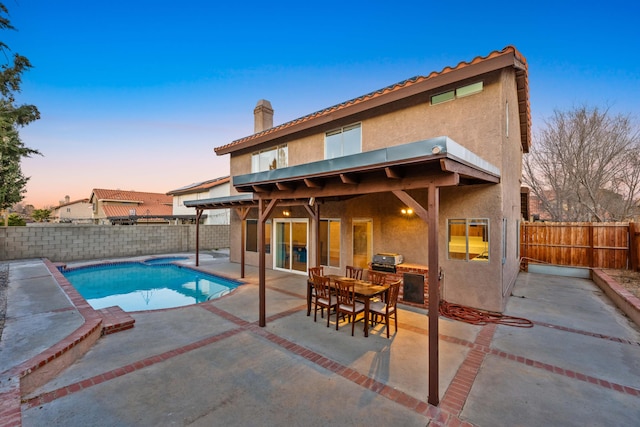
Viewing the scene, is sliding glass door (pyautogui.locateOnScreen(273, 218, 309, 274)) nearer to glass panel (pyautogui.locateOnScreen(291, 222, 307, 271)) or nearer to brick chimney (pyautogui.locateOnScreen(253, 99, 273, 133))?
glass panel (pyautogui.locateOnScreen(291, 222, 307, 271))

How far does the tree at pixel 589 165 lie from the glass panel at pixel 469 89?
14.3 metres

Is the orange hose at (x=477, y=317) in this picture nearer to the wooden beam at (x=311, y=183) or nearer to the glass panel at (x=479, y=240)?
the glass panel at (x=479, y=240)

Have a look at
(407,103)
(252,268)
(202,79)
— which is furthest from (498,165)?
(202,79)

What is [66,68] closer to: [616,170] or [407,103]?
[407,103]

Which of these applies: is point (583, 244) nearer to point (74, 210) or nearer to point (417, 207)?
point (417, 207)

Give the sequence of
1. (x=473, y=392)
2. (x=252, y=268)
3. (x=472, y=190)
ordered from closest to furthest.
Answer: (x=473, y=392) < (x=472, y=190) < (x=252, y=268)

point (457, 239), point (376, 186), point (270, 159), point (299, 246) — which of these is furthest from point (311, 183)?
point (270, 159)

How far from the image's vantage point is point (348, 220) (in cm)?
959

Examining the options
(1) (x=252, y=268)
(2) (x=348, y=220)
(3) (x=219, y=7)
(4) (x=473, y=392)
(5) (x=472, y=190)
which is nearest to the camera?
(4) (x=473, y=392)

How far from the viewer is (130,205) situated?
30.1 m

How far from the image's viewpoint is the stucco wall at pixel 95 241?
13102 millimetres

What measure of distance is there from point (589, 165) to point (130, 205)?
4070cm

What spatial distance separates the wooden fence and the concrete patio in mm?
5504

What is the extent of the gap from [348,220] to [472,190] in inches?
161
